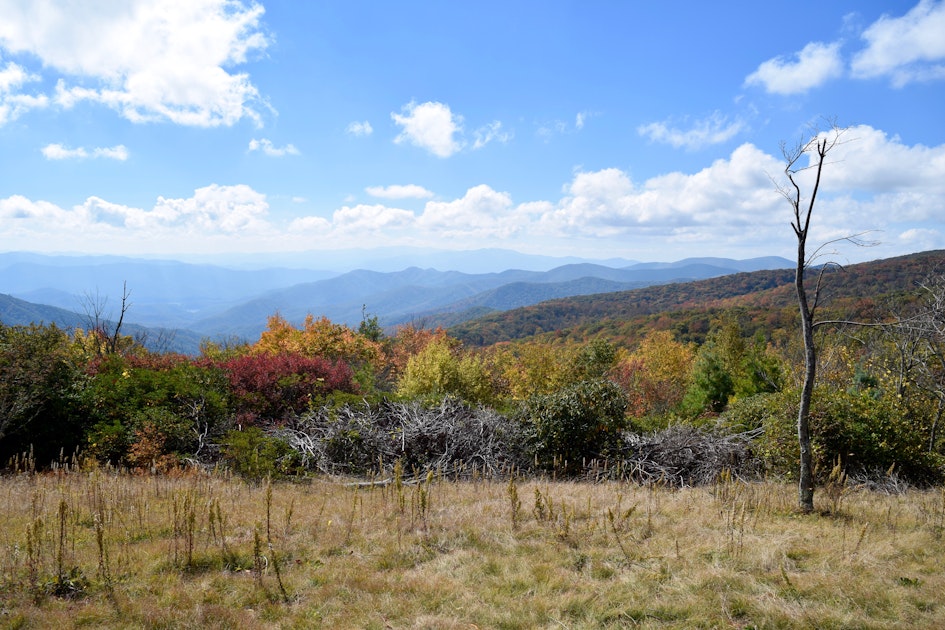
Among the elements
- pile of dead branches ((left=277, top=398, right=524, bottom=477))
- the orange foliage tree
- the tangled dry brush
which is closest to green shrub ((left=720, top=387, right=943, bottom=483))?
the tangled dry brush

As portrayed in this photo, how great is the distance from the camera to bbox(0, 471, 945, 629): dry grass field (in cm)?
398

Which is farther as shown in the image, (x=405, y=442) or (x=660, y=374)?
(x=660, y=374)

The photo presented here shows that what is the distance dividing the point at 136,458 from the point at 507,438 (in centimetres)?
748

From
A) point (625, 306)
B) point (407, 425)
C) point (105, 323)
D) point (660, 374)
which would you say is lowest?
point (660, 374)

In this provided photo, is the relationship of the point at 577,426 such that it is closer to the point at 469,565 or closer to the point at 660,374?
the point at 469,565

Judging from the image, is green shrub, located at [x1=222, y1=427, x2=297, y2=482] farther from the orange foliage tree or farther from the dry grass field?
the orange foliage tree

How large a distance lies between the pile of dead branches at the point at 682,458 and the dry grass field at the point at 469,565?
7.64ft

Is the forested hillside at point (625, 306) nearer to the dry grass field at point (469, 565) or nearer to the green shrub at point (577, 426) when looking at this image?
the green shrub at point (577, 426)

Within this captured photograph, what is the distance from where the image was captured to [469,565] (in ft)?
16.4

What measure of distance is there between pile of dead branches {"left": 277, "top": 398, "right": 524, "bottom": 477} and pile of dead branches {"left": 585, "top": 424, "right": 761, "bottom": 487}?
6.70ft

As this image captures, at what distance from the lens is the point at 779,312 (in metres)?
60.5

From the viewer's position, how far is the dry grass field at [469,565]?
3.98 meters

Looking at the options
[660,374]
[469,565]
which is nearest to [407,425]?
[469,565]

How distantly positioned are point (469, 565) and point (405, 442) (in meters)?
5.52
